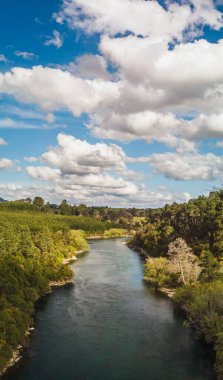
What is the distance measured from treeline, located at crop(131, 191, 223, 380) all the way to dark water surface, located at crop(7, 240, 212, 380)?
3357 mm

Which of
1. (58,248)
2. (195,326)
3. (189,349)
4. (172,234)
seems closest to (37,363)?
(189,349)

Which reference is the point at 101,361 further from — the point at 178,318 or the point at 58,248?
the point at 58,248

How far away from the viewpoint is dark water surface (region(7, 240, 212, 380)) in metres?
45.9

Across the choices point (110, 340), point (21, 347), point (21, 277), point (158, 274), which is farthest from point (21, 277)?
point (158, 274)

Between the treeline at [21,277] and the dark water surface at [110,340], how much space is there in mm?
2864

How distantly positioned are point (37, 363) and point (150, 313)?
1022 inches

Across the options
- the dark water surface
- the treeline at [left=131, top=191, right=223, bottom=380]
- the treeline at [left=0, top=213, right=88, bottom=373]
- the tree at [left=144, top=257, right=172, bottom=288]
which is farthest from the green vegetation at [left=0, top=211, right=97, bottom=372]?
the treeline at [left=131, top=191, right=223, bottom=380]

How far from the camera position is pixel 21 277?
228ft

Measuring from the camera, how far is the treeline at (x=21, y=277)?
5000 centimetres

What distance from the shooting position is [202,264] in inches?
3105

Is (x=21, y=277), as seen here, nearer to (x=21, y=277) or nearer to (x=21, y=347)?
(x=21, y=277)

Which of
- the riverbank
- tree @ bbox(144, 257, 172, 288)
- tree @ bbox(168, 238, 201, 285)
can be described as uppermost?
tree @ bbox(168, 238, 201, 285)

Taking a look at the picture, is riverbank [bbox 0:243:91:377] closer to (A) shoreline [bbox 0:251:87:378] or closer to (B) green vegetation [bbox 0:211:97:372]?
(A) shoreline [bbox 0:251:87:378]

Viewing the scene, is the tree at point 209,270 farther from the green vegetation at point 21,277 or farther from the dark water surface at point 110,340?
the green vegetation at point 21,277
